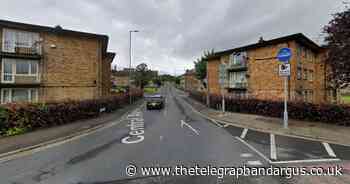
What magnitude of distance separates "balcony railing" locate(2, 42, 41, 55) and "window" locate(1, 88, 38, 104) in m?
3.38

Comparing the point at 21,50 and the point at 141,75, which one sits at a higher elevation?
the point at 141,75

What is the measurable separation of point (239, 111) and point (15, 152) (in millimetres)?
15921

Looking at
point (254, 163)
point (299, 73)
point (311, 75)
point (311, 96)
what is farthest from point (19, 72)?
point (311, 96)

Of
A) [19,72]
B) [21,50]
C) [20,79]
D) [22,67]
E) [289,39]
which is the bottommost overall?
[20,79]

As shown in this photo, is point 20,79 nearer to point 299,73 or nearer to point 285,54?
point 285,54

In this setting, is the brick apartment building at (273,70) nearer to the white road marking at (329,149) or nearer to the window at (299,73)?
the window at (299,73)

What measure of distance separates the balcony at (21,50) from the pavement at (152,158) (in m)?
12.1

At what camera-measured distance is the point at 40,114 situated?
9453 mm

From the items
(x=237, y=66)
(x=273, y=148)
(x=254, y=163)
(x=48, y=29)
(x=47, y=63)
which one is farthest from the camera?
(x=237, y=66)

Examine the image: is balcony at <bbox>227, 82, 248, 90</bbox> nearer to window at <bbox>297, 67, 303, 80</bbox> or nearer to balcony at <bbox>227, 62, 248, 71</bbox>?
balcony at <bbox>227, 62, 248, 71</bbox>

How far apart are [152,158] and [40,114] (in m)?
7.97

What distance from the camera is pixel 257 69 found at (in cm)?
2008

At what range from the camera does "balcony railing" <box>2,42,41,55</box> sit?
14.7 m

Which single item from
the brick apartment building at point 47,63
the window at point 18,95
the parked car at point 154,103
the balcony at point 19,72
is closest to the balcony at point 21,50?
the brick apartment building at point 47,63
